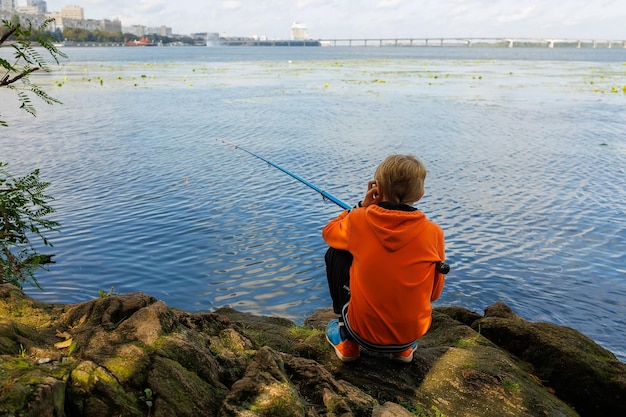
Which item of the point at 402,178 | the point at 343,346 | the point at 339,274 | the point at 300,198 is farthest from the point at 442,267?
the point at 300,198

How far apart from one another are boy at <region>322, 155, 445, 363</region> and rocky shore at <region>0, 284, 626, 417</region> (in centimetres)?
53

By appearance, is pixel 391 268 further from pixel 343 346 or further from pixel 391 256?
pixel 343 346

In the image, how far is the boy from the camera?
3859mm

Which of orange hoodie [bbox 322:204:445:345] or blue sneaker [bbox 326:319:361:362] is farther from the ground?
orange hoodie [bbox 322:204:445:345]

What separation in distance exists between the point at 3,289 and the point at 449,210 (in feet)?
32.7

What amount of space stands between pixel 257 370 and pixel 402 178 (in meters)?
1.71

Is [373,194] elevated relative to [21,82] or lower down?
lower down

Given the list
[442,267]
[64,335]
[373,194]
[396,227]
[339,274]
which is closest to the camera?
[64,335]

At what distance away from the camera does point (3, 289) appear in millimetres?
4605

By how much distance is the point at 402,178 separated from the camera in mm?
3857

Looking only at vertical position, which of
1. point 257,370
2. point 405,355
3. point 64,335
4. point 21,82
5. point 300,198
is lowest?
point 300,198

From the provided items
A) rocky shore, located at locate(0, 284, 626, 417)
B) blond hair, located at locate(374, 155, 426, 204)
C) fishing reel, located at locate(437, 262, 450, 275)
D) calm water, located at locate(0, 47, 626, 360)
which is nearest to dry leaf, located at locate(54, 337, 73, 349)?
rocky shore, located at locate(0, 284, 626, 417)

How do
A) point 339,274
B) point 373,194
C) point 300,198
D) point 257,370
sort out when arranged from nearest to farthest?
point 257,370
point 373,194
point 339,274
point 300,198

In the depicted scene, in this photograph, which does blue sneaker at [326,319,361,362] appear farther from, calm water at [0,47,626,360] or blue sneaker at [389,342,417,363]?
calm water at [0,47,626,360]
